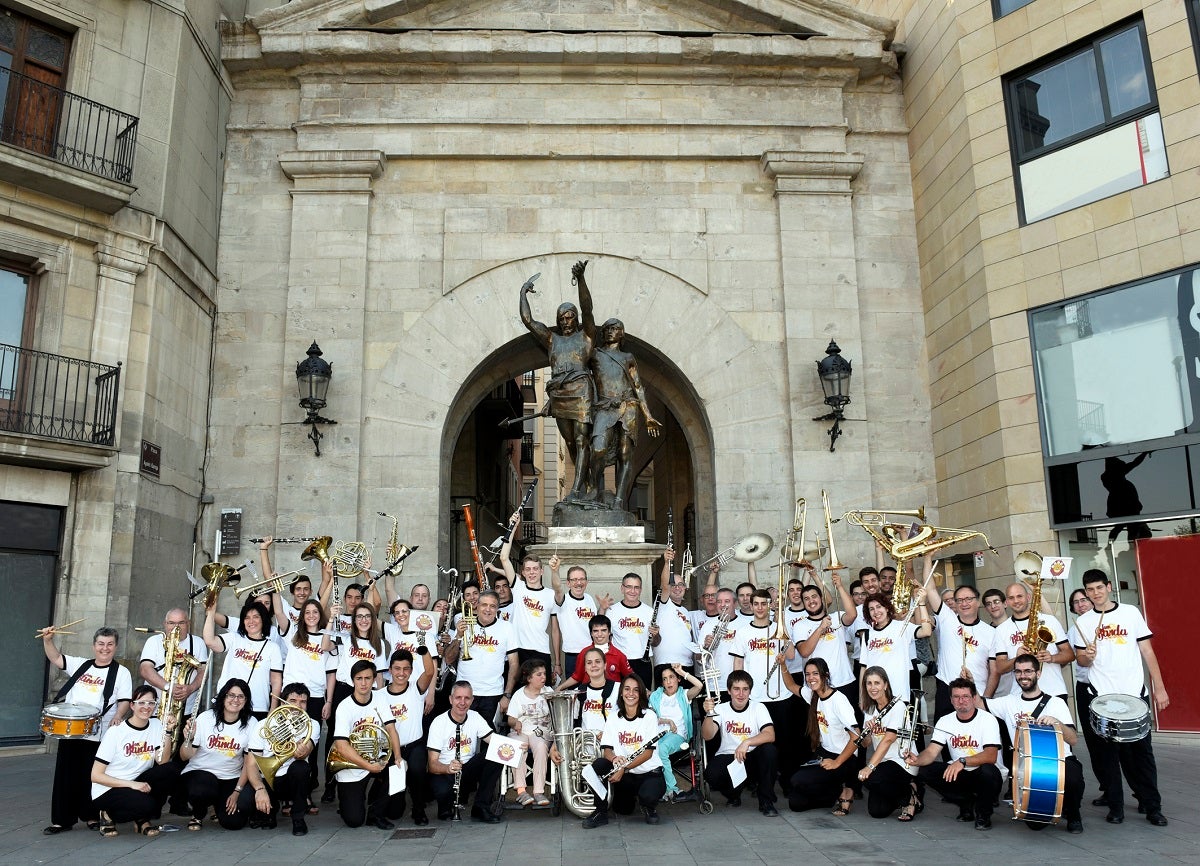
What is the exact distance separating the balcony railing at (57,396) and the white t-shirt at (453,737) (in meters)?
6.77

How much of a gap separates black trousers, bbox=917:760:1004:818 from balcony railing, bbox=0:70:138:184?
1160cm

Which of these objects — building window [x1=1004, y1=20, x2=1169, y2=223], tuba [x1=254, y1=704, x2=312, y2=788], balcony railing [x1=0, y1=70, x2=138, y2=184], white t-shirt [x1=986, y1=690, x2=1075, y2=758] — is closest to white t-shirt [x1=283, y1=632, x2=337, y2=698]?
tuba [x1=254, y1=704, x2=312, y2=788]

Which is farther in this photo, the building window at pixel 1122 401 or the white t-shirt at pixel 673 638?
the building window at pixel 1122 401

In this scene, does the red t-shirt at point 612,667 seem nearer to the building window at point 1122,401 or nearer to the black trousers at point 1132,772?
the black trousers at point 1132,772

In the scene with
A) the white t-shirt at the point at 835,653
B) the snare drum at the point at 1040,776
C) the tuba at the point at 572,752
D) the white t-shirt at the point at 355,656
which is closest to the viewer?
the snare drum at the point at 1040,776

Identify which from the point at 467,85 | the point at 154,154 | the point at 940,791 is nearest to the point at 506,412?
the point at 467,85

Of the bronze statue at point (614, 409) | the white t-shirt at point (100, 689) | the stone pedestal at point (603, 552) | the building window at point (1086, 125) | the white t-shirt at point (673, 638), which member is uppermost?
the building window at point (1086, 125)

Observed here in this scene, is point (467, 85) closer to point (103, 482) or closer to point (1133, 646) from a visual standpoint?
point (103, 482)

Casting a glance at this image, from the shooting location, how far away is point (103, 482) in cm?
1154

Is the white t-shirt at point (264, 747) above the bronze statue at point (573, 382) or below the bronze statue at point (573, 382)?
below

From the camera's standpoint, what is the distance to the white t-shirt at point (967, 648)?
792 cm

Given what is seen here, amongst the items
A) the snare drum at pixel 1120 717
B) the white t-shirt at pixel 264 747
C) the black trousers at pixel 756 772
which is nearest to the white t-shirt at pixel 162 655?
the white t-shirt at pixel 264 747

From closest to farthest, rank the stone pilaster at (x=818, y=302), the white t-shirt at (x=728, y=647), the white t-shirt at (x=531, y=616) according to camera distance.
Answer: the white t-shirt at (x=728, y=647)
the white t-shirt at (x=531, y=616)
the stone pilaster at (x=818, y=302)

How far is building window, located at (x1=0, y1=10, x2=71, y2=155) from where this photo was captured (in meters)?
12.0
